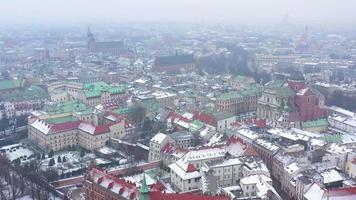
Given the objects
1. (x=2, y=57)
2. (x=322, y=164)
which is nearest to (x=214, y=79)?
(x=322, y=164)

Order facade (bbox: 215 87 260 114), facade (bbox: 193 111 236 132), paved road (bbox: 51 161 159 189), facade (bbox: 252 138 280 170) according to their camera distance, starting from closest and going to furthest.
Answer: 1. paved road (bbox: 51 161 159 189)
2. facade (bbox: 252 138 280 170)
3. facade (bbox: 193 111 236 132)
4. facade (bbox: 215 87 260 114)

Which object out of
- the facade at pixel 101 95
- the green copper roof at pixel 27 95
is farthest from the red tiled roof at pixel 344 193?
the green copper roof at pixel 27 95

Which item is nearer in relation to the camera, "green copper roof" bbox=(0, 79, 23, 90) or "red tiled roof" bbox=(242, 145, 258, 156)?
"red tiled roof" bbox=(242, 145, 258, 156)

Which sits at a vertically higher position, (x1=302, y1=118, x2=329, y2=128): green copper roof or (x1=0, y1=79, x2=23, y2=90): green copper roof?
(x1=302, y1=118, x2=329, y2=128): green copper roof

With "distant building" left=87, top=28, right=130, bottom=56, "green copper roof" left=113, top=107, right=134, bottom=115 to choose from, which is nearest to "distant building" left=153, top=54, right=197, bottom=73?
"distant building" left=87, top=28, right=130, bottom=56

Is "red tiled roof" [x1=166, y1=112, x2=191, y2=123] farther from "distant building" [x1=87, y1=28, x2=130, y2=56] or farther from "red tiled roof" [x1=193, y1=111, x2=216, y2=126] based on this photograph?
"distant building" [x1=87, y1=28, x2=130, y2=56]

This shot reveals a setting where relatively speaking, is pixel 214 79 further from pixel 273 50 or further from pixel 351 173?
pixel 273 50

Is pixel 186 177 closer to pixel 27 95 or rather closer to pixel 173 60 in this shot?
pixel 27 95

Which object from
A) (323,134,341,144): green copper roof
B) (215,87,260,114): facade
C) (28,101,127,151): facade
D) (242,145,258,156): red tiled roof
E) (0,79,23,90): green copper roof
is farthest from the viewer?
(0,79,23,90): green copper roof
